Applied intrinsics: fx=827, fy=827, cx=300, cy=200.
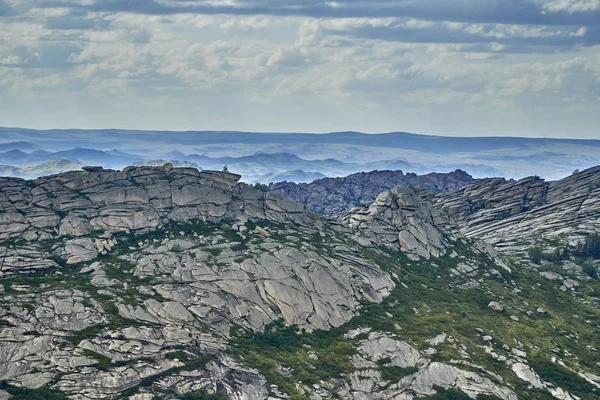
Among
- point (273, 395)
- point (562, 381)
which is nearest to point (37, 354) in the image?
point (273, 395)

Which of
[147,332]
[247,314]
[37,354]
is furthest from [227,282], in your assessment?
[37,354]

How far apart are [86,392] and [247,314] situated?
1983 inches

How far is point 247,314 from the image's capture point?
7288 inches

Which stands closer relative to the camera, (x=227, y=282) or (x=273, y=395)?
(x=273, y=395)

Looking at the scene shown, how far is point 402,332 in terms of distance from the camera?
19050cm

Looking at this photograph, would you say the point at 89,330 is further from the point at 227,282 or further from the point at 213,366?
the point at 227,282

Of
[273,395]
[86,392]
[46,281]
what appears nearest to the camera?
[86,392]

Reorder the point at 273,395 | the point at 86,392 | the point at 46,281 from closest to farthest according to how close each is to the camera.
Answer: the point at 86,392, the point at 273,395, the point at 46,281

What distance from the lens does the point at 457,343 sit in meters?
187

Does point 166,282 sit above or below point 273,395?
above

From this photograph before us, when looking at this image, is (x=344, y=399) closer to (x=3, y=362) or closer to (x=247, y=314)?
(x=247, y=314)

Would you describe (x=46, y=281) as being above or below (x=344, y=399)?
above

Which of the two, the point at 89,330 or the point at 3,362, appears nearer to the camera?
the point at 3,362

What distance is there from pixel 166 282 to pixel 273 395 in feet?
145
